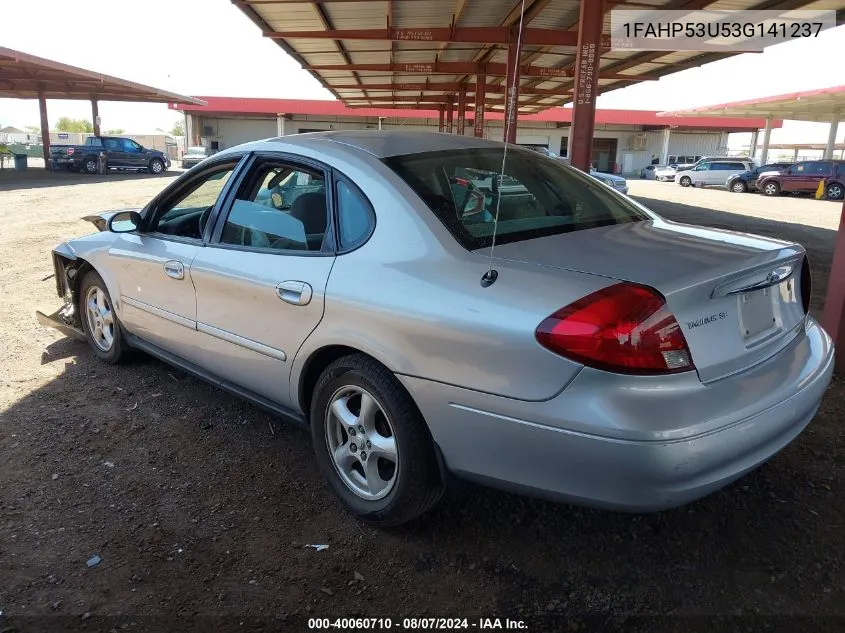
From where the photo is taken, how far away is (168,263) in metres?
3.52

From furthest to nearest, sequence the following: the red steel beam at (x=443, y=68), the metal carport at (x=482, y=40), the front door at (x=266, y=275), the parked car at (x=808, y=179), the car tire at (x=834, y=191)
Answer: the parked car at (x=808, y=179) < the car tire at (x=834, y=191) < the red steel beam at (x=443, y=68) < the metal carport at (x=482, y=40) < the front door at (x=266, y=275)

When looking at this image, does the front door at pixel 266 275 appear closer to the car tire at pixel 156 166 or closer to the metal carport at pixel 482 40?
the metal carport at pixel 482 40

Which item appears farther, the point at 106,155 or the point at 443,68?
the point at 106,155

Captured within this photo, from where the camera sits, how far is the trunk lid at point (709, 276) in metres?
2.05

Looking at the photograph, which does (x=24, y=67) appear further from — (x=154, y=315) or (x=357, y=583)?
(x=357, y=583)

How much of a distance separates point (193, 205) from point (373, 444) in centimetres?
222

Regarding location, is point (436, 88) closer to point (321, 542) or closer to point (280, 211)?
point (280, 211)

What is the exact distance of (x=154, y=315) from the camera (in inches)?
148

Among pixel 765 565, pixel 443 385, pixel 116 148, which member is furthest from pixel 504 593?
pixel 116 148

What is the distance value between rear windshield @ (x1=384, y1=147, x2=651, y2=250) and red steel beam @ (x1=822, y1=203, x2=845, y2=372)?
6.61 feet

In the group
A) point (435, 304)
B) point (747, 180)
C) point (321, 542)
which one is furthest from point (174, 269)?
point (747, 180)

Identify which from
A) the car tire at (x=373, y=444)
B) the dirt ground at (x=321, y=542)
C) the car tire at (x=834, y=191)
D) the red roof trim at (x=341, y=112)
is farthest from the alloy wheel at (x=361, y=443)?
the red roof trim at (x=341, y=112)

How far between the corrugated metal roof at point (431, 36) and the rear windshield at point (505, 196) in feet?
30.9

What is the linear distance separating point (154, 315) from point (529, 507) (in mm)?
2421
